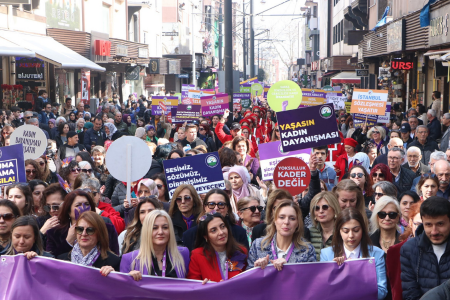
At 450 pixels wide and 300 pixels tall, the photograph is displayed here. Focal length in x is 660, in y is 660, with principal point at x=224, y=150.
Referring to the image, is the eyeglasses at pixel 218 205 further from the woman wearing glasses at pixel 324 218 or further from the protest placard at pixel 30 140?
the protest placard at pixel 30 140

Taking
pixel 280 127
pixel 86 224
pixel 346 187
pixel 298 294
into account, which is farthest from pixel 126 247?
pixel 280 127

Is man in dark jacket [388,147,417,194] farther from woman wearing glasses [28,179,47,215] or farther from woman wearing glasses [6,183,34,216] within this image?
woman wearing glasses [6,183,34,216]

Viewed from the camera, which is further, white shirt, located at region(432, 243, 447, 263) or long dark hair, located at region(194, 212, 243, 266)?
long dark hair, located at region(194, 212, 243, 266)

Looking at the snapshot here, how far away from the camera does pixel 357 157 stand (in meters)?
9.48

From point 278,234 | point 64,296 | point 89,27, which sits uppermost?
point 89,27

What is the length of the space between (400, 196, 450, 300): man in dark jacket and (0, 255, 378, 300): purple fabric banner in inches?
9.9

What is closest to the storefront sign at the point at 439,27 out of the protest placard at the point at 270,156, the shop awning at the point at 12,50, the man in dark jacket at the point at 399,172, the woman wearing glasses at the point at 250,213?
the man in dark jacket at the point at 399,172

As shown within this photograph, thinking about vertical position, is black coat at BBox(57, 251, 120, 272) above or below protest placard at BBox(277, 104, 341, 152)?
below

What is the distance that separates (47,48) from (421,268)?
67.7ft

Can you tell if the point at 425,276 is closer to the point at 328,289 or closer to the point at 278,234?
the point at 328,289

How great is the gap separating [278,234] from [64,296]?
169 cm

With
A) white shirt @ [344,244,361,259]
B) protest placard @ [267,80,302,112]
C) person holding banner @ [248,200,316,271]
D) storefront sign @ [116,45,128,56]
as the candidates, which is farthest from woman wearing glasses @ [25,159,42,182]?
storefront sign @ [116,45,128,56]

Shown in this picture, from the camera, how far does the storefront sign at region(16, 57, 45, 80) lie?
78.4ft

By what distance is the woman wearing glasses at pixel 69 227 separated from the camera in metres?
5.78
